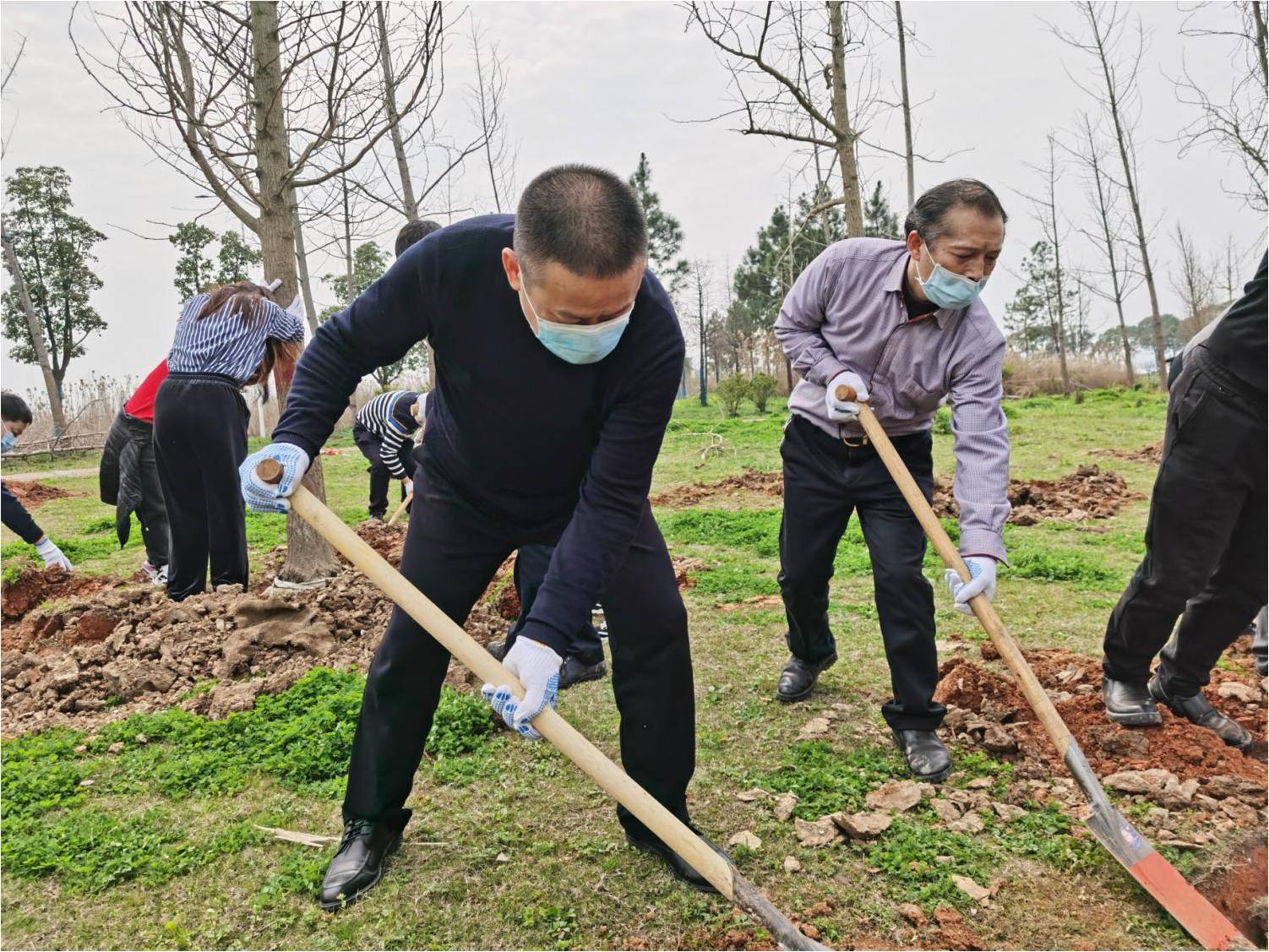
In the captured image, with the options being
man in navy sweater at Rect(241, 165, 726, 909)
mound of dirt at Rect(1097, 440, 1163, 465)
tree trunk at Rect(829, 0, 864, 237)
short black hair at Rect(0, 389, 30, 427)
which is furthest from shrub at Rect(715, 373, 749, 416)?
man in navy sweater at Rect(241, 165, 726, 909)

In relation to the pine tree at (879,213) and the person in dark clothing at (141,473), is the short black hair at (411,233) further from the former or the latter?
the pine tree at (879,213)

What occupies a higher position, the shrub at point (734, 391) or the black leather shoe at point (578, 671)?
the shrub at point (734, 391)

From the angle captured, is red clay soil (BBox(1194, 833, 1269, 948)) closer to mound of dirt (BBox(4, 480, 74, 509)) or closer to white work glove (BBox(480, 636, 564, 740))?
white work glove (BBox(480, 636, 564, 740))

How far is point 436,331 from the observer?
2268 millimetres

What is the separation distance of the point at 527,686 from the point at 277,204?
4.62 metres

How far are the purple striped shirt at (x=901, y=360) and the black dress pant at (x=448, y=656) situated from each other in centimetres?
123

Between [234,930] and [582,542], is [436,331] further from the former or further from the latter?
[234,930]

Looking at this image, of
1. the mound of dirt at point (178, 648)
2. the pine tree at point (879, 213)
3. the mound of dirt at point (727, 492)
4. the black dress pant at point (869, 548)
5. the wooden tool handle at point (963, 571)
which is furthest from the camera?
the pine tree at point (879, 213)

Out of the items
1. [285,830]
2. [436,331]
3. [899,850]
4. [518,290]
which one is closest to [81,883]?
[285,830]

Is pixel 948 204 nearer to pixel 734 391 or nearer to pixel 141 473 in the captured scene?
pixel 141 473

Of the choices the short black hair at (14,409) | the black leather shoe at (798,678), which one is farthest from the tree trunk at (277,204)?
the black leather shoe at (798,678)

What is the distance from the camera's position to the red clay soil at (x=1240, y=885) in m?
2.35

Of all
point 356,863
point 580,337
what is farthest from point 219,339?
point 580,337

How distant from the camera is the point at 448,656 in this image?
247 centimetres
